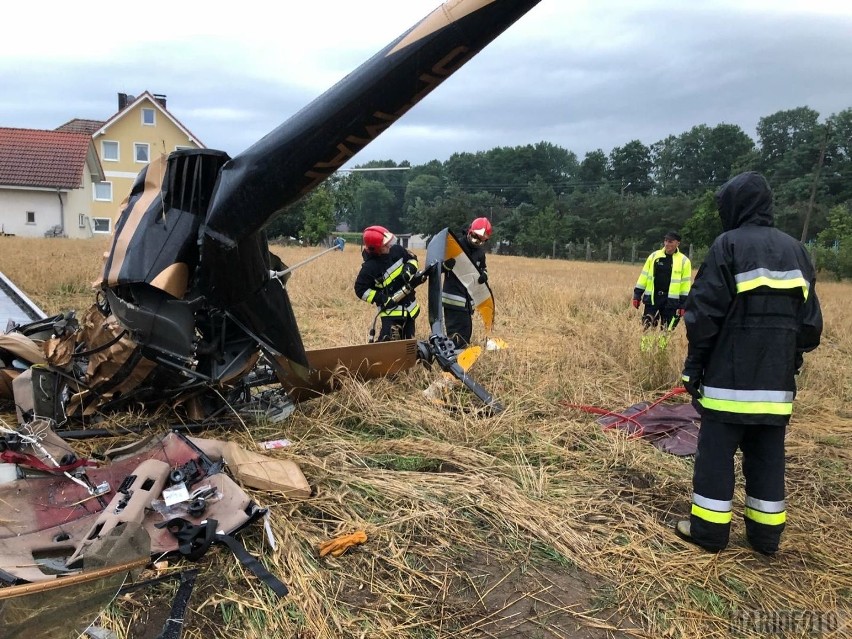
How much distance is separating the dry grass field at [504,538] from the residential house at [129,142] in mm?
41328

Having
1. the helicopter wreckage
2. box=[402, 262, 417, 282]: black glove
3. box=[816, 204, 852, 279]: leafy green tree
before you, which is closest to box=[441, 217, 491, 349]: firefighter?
box=[402, 262, 417, 282]: black glove

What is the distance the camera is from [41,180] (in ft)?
107

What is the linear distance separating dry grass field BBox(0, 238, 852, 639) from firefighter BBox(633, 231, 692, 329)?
3204 millimetres

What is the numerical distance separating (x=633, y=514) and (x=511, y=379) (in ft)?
7.25

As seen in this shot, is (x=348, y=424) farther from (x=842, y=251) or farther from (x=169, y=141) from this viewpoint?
(x=169, y=141)

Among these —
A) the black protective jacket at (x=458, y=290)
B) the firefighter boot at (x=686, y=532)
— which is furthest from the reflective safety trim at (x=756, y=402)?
the black protective jacket at (x=458, y=290)

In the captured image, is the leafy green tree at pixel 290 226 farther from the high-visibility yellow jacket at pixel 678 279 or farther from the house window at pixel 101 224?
Answer: the high-visibility yellow jacket at pixel 678 279

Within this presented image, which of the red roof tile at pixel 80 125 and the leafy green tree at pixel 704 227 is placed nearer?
the leafy green tree at pixel 704 227

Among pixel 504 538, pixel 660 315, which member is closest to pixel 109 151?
pixel 660 315

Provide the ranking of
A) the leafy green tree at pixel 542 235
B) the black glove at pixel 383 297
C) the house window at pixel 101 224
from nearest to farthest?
the black glove at pixel 383 297
the house window at pixel 101 224
the leafy green tree at pixel 542 235

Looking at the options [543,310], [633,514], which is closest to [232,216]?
[633,514]

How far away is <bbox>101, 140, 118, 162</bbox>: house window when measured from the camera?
41.2 m

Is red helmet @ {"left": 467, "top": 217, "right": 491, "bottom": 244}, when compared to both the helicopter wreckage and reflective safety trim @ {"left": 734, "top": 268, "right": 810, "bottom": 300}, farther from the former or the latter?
reflective safety trim @ {"left": 734, "top": 268, "right": 810, "bottom": 300}

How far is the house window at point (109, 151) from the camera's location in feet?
135
